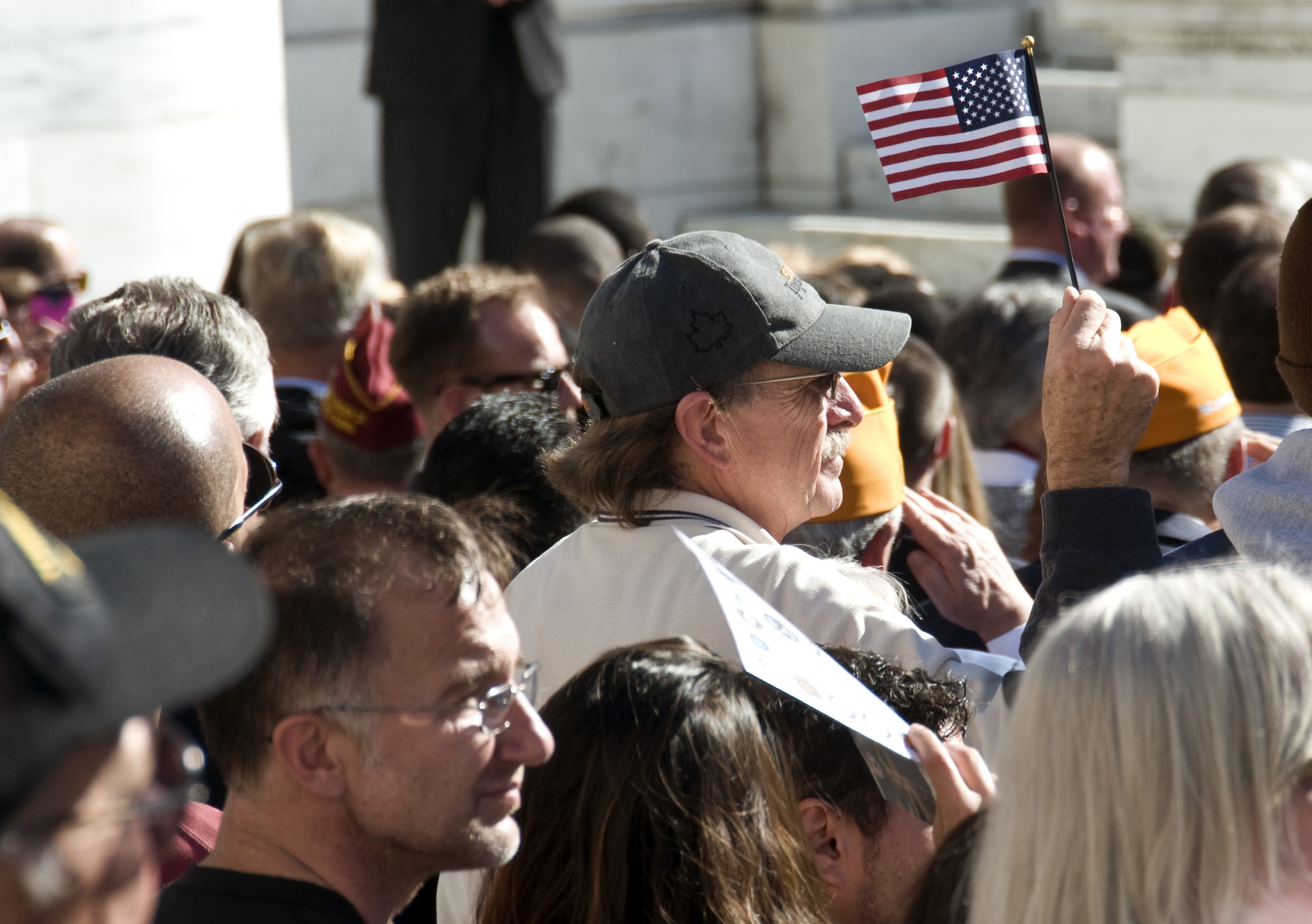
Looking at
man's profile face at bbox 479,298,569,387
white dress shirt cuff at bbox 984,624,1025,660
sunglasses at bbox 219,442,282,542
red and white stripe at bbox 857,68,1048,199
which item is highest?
red and white stripe at bbox 857,68,1048,199

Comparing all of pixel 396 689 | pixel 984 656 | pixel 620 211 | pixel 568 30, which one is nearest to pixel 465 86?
pixel 620 211

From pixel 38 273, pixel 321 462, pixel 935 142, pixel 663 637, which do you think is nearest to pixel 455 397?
pixel 321 462

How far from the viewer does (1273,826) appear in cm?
154

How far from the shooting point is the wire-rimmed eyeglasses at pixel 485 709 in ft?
6.19

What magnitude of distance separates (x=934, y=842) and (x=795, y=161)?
9.87m

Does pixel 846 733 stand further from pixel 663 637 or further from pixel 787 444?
pixel 787 444

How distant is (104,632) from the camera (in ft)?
3.76

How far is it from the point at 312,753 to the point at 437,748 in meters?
0.14

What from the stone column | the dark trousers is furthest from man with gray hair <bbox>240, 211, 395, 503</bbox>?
the stone column

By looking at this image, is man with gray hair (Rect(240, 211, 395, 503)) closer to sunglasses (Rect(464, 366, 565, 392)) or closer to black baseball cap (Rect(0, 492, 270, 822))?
sunglasses (Rect(464, 366, 565, 392))

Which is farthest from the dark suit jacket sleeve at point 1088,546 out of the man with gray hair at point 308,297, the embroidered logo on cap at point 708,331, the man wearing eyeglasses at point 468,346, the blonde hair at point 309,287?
the blonde hair at point 309,287

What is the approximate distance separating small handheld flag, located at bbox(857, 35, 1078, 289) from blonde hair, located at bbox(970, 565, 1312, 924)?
5.59 feet

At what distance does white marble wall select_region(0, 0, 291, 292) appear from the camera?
6.18 m

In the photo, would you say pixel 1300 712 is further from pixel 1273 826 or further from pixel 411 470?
pixel 411 470
